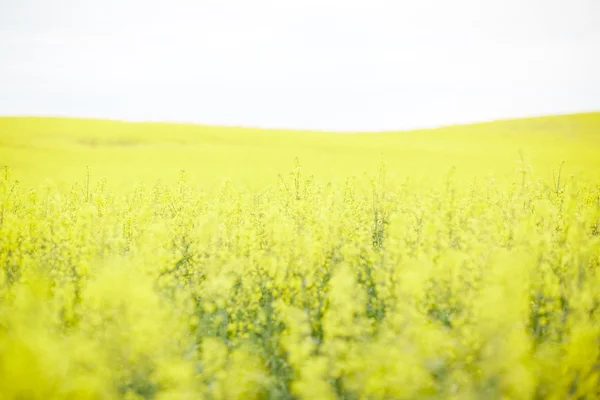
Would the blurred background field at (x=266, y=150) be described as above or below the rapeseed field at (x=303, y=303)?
above

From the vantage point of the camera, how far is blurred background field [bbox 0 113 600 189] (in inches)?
813

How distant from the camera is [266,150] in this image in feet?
97.0

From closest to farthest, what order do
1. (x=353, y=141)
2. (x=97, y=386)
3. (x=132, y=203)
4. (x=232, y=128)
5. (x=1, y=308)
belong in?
1. (x=97, y=386)
2. (x=1, y=308)
3. (x=132, y=203)
4. (x=353, y=141)
5. (x=232, y=128)

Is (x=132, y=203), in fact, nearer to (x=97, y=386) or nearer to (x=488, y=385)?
(x=97, y=386)

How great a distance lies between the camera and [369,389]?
3.25 metres

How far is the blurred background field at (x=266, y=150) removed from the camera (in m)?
20.6

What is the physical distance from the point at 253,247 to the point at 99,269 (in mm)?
1853

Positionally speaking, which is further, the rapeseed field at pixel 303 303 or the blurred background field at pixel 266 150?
the blurred background field at pixel 266 150

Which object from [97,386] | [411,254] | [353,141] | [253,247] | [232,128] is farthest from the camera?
[232,128]

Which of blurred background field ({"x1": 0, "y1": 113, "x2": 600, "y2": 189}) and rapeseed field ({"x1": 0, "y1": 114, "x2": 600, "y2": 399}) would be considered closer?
rapeseed field ({"x1": 0, "y1": 114, "x2": 600, "y2": 399})

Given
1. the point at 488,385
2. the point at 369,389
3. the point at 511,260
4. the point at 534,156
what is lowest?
the point at 488,385

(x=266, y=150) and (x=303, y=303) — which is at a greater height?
(x=266, y=150)

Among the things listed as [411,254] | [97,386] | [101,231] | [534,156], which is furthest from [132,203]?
[534,156]

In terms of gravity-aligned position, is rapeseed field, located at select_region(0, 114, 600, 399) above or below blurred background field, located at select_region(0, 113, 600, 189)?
below
